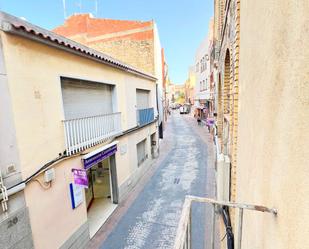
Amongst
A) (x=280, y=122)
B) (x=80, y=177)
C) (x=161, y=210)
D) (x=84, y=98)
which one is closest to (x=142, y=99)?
(x=84, y=98)

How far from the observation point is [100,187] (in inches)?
360

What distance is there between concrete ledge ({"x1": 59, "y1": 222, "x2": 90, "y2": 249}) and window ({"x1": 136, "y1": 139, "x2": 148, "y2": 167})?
5.23 metres

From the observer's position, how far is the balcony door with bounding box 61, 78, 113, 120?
5598 millimetres

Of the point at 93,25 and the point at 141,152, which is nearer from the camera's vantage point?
the point at 141,152

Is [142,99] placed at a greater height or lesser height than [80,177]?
greater

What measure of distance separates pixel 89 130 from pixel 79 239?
315 centimetres

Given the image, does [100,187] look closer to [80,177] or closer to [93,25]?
[80,177]

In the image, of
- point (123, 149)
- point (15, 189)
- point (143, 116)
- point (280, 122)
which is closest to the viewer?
point (280, 122)

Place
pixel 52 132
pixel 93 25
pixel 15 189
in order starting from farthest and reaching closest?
1. pixel 93 25
2. pixel 52 132
3. pixel 15 189

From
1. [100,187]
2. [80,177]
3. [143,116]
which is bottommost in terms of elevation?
[100,187]

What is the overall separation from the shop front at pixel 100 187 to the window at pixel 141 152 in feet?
7.84

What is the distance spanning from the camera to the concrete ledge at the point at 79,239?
5157 mm

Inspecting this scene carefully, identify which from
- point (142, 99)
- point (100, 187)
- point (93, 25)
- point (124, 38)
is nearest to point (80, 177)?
point (100, 187)

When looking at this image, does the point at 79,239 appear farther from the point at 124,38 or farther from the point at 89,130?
the point at 124,38
